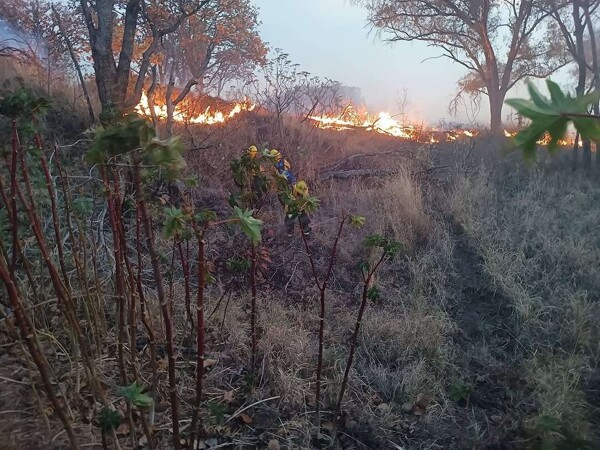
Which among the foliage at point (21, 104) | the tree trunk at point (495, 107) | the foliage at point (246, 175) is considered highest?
the tree trunk at point (495, 107)

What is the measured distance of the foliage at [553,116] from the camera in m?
0.69

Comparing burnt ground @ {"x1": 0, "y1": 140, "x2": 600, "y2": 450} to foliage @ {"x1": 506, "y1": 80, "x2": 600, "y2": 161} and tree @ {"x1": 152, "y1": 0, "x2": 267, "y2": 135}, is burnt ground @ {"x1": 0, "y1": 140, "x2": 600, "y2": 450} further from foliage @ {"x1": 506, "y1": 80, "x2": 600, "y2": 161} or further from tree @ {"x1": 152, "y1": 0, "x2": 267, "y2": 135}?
tree @ {"x1": 152, "y1": 0, "x2": 267, "y2": 135}

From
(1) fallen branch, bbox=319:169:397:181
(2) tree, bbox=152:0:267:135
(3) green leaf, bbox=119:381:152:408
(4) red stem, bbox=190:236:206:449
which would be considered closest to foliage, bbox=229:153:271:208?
(4) red stem, bbox=190:236:206:449

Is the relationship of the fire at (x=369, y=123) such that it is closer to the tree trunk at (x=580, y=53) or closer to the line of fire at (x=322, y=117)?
the line of fire at (x=322, y=117)

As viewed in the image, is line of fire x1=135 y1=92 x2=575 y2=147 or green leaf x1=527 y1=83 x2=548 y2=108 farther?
line of fire x1=135 y1=92 x2=575 y2=147

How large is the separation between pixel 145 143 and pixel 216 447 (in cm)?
151

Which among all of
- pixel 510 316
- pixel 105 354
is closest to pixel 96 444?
pixel 105 354

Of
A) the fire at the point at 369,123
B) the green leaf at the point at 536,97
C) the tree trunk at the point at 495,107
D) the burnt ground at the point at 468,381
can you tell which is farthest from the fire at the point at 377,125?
the green leaf at the point at 536,97

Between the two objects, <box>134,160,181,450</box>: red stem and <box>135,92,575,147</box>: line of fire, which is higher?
<box>135,92,575,147</box>: line of fire

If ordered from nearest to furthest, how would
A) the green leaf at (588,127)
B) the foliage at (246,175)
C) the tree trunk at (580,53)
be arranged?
the green leaf at (588,127), the foliage at (246,175), the tree trunk at (580,53)

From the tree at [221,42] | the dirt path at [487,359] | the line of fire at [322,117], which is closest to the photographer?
the dirt path at [487,359]

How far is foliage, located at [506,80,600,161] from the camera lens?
69cm

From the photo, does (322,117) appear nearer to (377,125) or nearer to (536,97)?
(377,125)

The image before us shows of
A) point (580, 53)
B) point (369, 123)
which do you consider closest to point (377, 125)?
point (369, 123)
